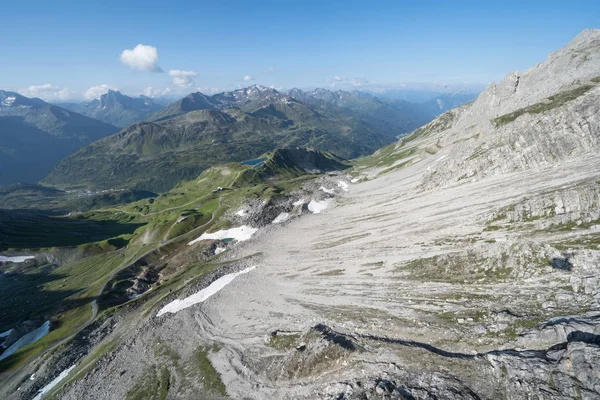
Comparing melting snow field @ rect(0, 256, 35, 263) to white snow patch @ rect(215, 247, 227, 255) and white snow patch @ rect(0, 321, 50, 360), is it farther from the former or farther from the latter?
white snow patch @ rect(215, 247, 227, 255)

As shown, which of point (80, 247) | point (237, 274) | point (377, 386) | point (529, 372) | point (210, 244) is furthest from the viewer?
point (80, 247)

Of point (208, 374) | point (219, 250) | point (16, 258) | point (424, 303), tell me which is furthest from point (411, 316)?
point (16, 258)

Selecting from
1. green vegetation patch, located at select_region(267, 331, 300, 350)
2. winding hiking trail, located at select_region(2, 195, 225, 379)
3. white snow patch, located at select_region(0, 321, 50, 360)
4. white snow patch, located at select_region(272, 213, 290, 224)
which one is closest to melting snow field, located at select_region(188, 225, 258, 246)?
winding hiking trail, located at select_region(2, 195, 225, 379)

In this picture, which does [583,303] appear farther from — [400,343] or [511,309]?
[400,343]

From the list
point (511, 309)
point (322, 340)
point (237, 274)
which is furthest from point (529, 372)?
point (237, 274)

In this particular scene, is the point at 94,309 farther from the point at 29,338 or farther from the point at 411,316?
the point at 411,316
